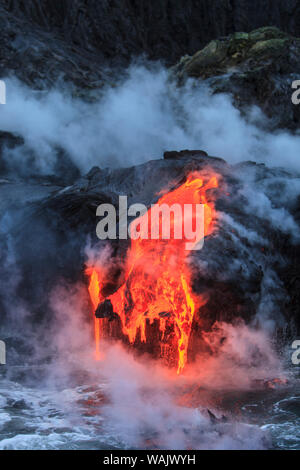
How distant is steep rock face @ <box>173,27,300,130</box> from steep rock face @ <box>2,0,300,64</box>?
11.1 ft

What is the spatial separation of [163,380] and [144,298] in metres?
1.62

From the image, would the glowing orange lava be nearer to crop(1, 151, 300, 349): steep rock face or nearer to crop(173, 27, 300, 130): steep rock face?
crop(1, 151, 300, 349): steep rock face

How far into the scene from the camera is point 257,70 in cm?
1542

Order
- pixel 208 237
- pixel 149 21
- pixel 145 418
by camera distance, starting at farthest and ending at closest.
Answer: pixel 149 21
pixel 208 237
pixel 145 418

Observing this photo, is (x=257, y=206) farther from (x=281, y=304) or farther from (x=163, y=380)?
(x=163, y=380)

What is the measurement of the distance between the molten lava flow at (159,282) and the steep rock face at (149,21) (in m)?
11.2

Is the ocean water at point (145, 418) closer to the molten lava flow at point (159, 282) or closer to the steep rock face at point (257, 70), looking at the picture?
the molten lava flow at point (159, 282)

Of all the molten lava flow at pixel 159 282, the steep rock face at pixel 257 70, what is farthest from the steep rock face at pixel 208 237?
the steep rock face at pixel 257 70

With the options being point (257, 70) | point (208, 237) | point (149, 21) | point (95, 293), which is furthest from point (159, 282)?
point (149, 21)

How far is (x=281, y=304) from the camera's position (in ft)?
35.0

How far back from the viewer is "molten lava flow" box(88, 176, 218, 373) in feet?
31.0

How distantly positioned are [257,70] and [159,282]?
904 cm

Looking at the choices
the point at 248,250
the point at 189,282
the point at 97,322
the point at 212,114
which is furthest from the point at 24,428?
the point at 212,114

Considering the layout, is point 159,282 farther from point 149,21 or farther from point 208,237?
point 149,21
